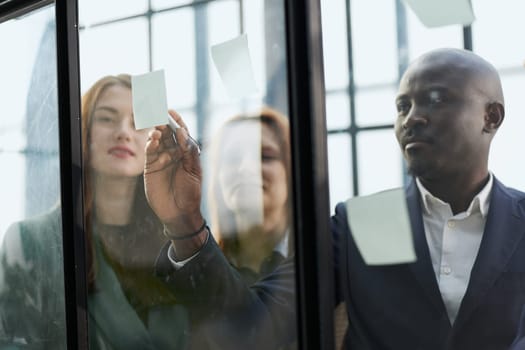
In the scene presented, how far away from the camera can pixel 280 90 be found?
99.7 inches

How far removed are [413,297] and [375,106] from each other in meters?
0.60

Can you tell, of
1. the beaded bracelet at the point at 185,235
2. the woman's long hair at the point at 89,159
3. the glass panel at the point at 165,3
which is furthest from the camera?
the woman's long hair at the point at 89,159

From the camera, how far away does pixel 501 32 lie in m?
2.04

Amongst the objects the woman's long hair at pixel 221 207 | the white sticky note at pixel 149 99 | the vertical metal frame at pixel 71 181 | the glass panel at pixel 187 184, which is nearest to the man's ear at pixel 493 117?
the glass panel at pixel 187 184

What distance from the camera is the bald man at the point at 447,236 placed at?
2.08m

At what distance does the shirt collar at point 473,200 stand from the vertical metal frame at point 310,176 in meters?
0.32

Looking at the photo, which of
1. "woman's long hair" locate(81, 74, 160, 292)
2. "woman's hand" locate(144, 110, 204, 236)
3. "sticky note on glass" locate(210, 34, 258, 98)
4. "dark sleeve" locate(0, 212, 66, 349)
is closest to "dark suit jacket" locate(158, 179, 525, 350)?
"woman's hand" locate(144, 110, 204, 236)

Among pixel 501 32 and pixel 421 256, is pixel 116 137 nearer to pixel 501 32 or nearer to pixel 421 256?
pixel 421 256

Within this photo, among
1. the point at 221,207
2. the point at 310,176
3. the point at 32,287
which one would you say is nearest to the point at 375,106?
the point at 310,176

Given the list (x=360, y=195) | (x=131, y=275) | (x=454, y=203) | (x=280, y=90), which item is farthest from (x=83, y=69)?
(x=454, y=203)

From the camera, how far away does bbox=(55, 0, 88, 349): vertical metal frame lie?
10.7 ft

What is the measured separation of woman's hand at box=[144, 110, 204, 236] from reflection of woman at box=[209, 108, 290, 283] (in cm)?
11

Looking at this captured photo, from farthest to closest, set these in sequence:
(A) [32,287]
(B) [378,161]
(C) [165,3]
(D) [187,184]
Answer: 1. (A) [32,287]
2. (C) [165,3]
3. (D) [187,184]
4. (B) [378,161]

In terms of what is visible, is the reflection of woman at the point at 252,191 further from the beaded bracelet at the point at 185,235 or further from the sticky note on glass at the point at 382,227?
the sticky note on glass at the point at 382,227
